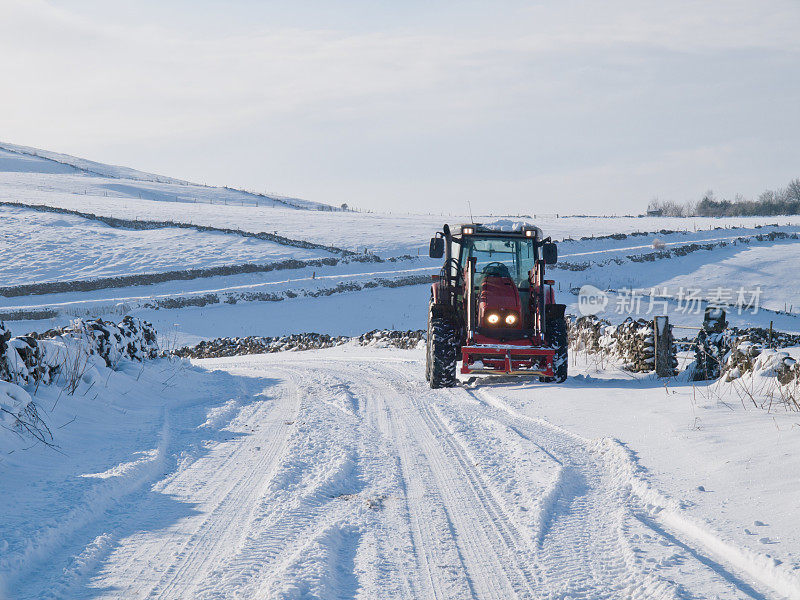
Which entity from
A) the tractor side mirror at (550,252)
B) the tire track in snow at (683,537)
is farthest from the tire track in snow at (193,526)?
the tractor side mirror at (550,252)

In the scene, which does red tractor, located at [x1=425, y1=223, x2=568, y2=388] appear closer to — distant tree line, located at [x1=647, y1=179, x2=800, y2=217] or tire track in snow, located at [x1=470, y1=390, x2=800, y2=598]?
tire track in snow, located at [x1=470, y1=390, x2=800, y2=598]

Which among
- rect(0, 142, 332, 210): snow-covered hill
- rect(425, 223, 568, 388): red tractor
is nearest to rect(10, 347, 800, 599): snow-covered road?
rect(425, 223, 568, 388): red tractor

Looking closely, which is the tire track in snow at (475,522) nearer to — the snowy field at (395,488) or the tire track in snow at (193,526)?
the snowy field at (395,488)

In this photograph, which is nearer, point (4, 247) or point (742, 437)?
point (742, 437)

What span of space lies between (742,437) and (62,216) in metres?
49.0

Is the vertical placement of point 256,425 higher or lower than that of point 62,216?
lower

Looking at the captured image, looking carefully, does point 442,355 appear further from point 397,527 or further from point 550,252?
point 397,527

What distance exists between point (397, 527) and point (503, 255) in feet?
24.1

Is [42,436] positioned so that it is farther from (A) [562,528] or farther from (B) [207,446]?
(A) [562,528]

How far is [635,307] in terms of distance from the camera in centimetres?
2547

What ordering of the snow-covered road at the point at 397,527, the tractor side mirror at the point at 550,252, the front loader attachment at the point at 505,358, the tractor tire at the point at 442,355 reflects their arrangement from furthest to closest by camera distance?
1. the tractor tire at the point at 442,355
2. the tractor side mirror at the point at 550,252
3. the front loader attachment at the point at 505,358
4. the snow-covered road at the point at 397,527

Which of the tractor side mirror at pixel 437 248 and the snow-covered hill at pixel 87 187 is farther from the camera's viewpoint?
the snow-covered hill at pixel 87 187

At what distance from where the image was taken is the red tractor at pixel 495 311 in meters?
9.92

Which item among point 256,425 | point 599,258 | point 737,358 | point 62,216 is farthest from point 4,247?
point 737,358
